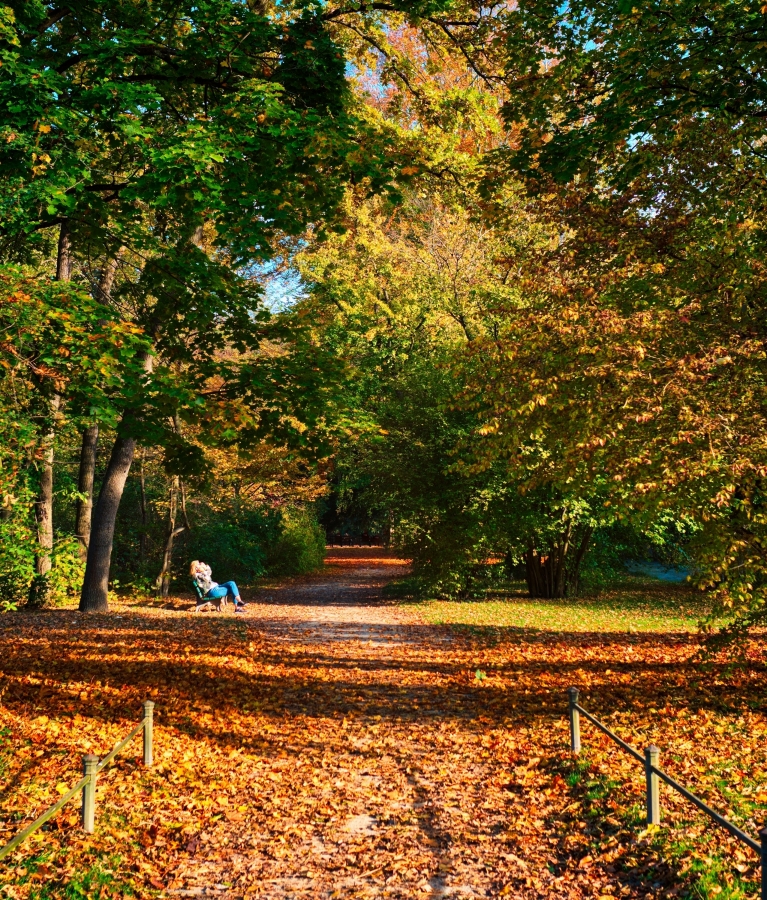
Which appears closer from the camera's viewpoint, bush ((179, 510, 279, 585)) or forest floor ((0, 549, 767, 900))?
forest floor ((0, 549, 767, 900))

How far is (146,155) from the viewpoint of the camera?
834 cm

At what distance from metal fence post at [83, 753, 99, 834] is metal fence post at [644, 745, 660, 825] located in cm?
392

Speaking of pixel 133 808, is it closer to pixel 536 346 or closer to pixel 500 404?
pixel 500 404

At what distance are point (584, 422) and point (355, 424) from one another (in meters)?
3.05

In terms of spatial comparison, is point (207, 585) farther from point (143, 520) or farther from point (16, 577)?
point (143, 520)

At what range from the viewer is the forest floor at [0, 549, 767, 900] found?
5336mm

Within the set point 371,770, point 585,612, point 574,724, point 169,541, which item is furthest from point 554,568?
point 371,770

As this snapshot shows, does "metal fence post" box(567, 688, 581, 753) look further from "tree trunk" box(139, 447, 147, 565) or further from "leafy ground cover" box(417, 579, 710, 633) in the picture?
"tree trunk" box(139, 447, 147, 565)

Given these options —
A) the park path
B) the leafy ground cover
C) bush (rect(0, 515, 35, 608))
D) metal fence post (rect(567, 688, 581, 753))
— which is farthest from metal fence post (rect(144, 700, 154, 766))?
the leafy ground cover

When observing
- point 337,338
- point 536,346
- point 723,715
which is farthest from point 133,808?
point 337,338

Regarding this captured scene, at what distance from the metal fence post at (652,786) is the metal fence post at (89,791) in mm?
3920

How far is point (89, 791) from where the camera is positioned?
5586 mm

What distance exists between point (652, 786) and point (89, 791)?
159 inches

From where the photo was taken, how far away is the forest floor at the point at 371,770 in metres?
5.34
